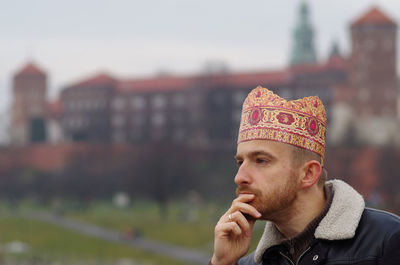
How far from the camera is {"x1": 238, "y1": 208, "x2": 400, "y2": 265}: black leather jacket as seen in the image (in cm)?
245

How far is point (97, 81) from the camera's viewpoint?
81.8 metres

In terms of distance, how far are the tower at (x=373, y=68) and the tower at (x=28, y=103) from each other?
2557cm

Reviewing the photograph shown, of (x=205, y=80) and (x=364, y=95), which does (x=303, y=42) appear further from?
(x=364, y=95)

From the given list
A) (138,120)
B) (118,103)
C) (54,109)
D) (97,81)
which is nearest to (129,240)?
(138,120)

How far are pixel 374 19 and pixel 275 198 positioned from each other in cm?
7017

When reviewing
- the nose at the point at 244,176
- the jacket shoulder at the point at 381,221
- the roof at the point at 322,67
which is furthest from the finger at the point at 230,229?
the roof at the point at 322,67

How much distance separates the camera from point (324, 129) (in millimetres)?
2695

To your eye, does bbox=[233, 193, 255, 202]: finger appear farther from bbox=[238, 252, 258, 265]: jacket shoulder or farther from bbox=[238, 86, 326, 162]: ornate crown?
bbox=[238, 252, 258, 265]: jacket shoulder

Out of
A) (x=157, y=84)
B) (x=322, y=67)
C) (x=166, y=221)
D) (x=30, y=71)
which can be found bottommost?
(x=166, y=221)

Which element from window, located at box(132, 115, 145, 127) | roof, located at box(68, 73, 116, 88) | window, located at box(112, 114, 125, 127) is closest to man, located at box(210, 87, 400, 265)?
window, located at box(132, 115, 145, 127)

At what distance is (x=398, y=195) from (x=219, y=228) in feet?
153

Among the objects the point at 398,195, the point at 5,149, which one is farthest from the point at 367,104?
the point at 5,149

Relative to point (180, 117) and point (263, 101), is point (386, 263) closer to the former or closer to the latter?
point (263, 101)

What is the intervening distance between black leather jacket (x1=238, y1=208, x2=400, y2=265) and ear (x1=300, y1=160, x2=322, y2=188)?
6.0 inches
